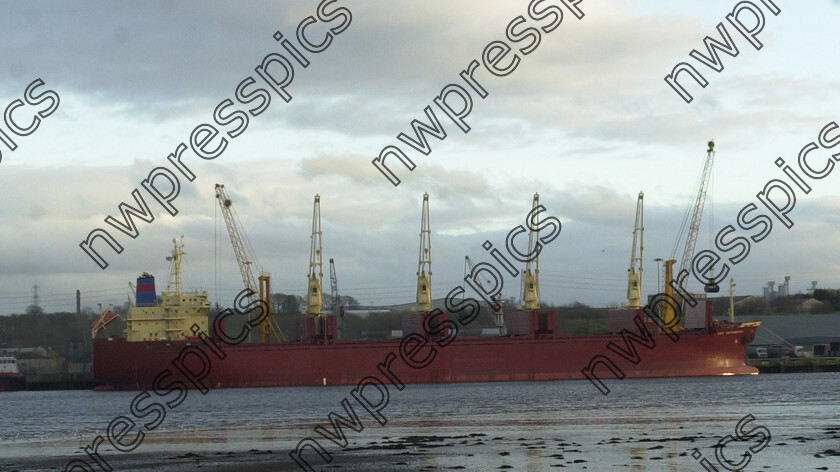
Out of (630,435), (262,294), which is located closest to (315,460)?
(630,435)

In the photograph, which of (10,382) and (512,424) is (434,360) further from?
(512,424)

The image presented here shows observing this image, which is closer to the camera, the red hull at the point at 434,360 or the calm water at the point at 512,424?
the calm water at the point at 512,424

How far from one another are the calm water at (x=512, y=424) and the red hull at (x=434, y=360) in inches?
227

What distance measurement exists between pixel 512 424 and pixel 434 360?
39190 mm

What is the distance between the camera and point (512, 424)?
38.9m

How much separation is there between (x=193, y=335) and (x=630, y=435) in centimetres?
4878

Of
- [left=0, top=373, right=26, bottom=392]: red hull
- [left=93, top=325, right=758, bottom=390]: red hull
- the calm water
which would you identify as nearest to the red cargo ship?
[left=93, top=325, right=758, bottom=390]: red hull

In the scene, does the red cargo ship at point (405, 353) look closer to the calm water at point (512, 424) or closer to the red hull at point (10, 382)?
the calm water at point (512, 424)

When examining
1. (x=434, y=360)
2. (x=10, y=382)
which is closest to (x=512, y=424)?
(x=434, y=360)

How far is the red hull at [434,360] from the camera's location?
74.4 meters

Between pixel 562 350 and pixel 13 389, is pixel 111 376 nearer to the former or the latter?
pixel 13 389

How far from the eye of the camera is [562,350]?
256 ft

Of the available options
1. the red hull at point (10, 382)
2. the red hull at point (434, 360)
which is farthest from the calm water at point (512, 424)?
the red hull at point (10, 382)

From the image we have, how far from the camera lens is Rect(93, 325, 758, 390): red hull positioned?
74.4 metres
